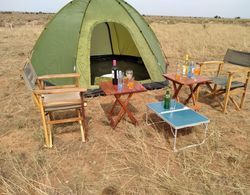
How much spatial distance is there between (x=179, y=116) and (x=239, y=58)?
8.53 ft

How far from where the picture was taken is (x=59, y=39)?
5.72 metres

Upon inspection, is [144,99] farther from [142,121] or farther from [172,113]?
[172,113]

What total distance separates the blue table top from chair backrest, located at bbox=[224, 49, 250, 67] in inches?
85.7

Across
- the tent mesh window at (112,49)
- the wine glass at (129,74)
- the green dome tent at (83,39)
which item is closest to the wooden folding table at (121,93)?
the wine glass at (129,74)

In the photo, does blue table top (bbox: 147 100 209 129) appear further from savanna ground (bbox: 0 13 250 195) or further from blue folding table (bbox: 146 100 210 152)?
savanna ground (bbox: 0 13 250 195)

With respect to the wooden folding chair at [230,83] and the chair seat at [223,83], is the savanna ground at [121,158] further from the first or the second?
the chair seat at [223,83]

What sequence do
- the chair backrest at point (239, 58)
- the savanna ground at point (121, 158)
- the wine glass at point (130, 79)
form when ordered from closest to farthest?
the savanna ground at point (121, 158), the wine glass at point (130, 79), the chair backrest at point (239, 58)

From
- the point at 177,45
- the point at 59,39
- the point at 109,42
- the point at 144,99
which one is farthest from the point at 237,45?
the point at 59,39

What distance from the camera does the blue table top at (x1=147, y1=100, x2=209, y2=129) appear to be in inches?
139

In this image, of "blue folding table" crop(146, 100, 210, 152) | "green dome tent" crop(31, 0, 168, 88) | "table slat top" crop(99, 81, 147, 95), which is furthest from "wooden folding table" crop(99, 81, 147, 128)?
"green dome tent" crop(31, 0, 168, 88)

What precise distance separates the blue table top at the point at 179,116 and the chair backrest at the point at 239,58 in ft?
7.14

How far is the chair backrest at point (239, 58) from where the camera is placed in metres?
5.22

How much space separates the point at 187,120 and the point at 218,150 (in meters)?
0.63

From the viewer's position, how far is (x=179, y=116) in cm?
377
